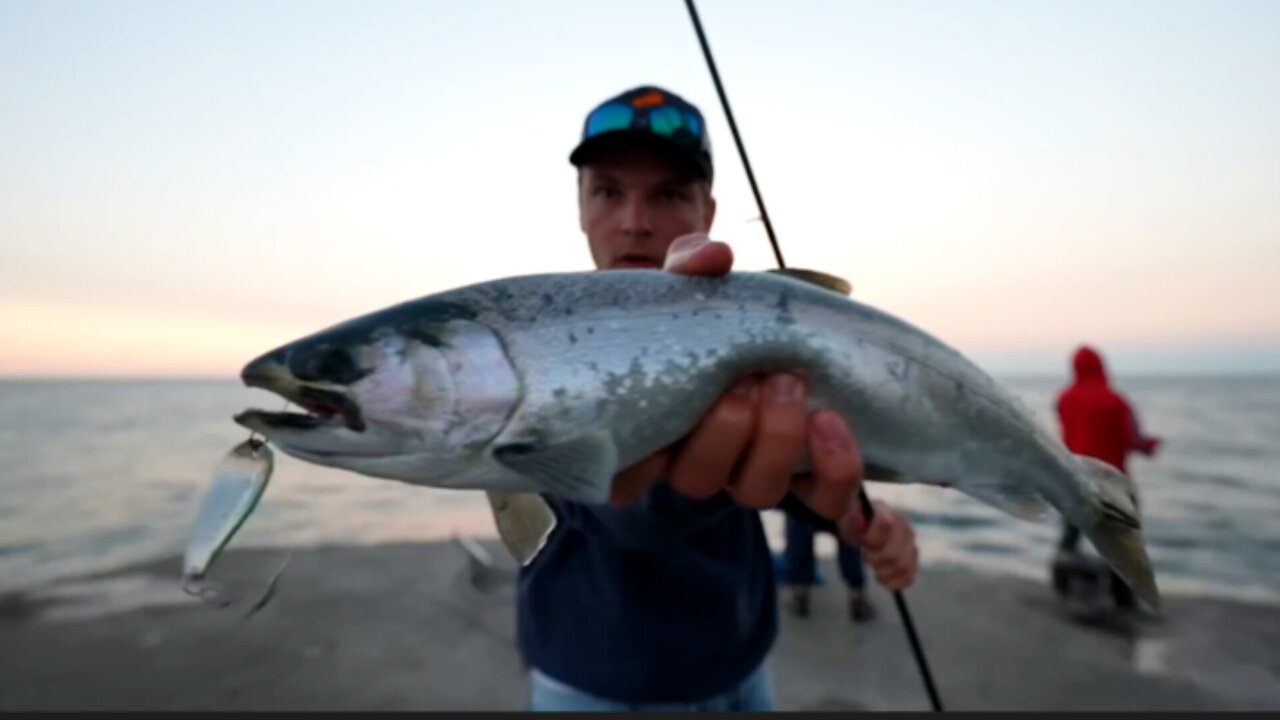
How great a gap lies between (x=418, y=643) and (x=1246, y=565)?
10.6 metres

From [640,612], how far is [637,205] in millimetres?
1821

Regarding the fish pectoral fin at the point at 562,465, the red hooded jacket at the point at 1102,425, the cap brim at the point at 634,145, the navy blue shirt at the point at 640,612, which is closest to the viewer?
the fish pectoral fin at the point at 562,465

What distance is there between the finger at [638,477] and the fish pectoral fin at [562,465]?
0.31 m

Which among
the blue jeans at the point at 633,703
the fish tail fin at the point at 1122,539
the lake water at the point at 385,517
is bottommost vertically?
the lake water at the point at 385,517

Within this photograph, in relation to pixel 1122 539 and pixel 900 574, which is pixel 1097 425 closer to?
pixel 900 574

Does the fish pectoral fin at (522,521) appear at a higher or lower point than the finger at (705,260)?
lower

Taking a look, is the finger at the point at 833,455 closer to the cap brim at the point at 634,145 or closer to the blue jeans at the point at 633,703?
the blue jeans at the point at 633,703

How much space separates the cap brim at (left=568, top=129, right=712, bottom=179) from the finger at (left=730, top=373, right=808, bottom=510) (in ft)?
5.47

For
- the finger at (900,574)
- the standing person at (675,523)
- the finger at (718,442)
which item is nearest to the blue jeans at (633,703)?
the standing person at (675,523)

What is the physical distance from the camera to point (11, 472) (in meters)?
17.4

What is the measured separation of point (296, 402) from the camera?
5.88 feet

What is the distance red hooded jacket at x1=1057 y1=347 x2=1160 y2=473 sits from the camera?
8.27m

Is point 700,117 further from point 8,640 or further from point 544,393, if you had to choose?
point 8,640

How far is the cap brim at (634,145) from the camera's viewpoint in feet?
10.8
